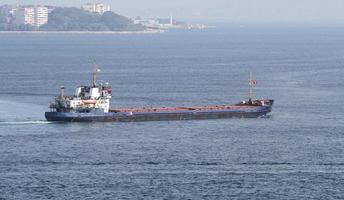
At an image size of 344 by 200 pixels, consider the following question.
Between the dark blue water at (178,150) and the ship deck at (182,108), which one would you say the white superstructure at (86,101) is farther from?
the dark blue water at (178,150)

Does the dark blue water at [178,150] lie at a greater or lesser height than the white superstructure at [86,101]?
lesser

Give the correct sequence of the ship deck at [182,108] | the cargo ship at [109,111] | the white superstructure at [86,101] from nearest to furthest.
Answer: the cargo ship at [109,111] → the white superstructure at [86,101] → the ship deck at [182,108]

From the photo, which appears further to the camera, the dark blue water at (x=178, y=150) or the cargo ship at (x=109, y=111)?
the cargo ship at (x=109, y=111)

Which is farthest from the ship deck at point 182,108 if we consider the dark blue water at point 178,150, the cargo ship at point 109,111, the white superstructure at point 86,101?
the dark blue water at point 178,150

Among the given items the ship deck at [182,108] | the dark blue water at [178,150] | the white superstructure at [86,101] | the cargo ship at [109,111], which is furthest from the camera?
the ship deck at [182,108]

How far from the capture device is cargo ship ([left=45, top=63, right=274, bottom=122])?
376ft

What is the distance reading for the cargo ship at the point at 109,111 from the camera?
4507 inches

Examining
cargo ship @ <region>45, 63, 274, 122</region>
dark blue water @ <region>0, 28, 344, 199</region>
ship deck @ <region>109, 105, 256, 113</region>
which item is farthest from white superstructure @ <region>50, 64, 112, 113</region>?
dark blue water @ <region>0, 28, 344, 199</region>

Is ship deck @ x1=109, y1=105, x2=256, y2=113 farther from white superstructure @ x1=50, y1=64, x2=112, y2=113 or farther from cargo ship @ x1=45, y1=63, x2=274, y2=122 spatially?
white superstructure @ x1=50, y1=64, x2=112, y2=113

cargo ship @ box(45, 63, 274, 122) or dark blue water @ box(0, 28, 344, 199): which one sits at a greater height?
cargo ship @ box(45, 63, 274, 122)

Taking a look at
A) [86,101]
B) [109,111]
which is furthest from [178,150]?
[86,101]

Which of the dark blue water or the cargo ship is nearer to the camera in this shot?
the dark blue water

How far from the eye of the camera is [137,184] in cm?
7719

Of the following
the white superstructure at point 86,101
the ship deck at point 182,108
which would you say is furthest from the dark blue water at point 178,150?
the white superstructure at point 86,101
